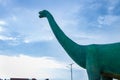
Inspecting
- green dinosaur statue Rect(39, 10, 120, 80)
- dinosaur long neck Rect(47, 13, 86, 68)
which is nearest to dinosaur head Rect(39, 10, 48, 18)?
dinosaur long neck Rect(47, 13, 86, 68)

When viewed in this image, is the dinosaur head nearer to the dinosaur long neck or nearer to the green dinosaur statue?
the dinosaur long neck

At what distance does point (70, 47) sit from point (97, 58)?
1018 millimetres

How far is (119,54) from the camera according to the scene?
948 cm

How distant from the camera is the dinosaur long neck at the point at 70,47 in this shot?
9.89 metres

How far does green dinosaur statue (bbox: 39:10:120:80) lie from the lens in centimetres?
941

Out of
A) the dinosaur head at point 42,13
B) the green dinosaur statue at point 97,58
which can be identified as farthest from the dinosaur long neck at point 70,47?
the dinosaur head at point 42,13

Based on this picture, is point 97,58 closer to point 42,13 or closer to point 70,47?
point 70,47

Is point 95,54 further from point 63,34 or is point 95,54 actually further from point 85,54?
point 63,34

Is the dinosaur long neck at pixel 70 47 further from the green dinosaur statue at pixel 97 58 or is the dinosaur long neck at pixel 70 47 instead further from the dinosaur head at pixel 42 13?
the dinosaur head at pixel 42 13

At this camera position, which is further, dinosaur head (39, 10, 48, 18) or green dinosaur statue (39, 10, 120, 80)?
dinosaur head (39, 10, 48, 18)

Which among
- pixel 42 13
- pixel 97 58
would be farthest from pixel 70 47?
pixel 42 13

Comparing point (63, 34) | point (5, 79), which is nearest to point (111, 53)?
point (63, 34)

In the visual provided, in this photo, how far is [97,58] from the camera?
9.59 meters

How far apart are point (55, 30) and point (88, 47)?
4.38 feet
